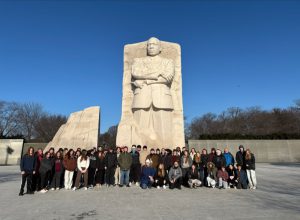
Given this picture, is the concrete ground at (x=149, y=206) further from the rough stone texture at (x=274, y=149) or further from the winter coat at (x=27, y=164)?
the rough stone texture at (x=274, y=149)

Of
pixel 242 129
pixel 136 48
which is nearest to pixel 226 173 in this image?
pixel 136 48

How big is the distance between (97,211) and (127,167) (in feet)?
11.8

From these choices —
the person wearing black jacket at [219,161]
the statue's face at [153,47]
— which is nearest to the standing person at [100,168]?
the person wearing black jacket at [219,161]

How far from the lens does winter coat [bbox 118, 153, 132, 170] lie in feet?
28.3

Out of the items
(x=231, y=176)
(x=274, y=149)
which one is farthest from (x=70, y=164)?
(x=274, y=149)

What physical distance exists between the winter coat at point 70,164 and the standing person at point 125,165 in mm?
1449

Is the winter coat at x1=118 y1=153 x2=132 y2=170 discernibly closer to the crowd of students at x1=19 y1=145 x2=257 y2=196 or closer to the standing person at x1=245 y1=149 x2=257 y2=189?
the crowd of students at x1=19 y1=145 x2=257 y2=196

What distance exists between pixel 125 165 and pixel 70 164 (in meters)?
1.76

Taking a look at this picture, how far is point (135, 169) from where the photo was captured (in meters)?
9.10

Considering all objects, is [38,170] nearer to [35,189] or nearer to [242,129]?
[35,189]

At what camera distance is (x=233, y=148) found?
21.9 metres

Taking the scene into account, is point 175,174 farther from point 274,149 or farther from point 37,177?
point 274,149

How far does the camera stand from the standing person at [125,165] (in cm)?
862

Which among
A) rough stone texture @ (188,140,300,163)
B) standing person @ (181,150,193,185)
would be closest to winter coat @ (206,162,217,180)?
standing person @ (181,150,193,185)
